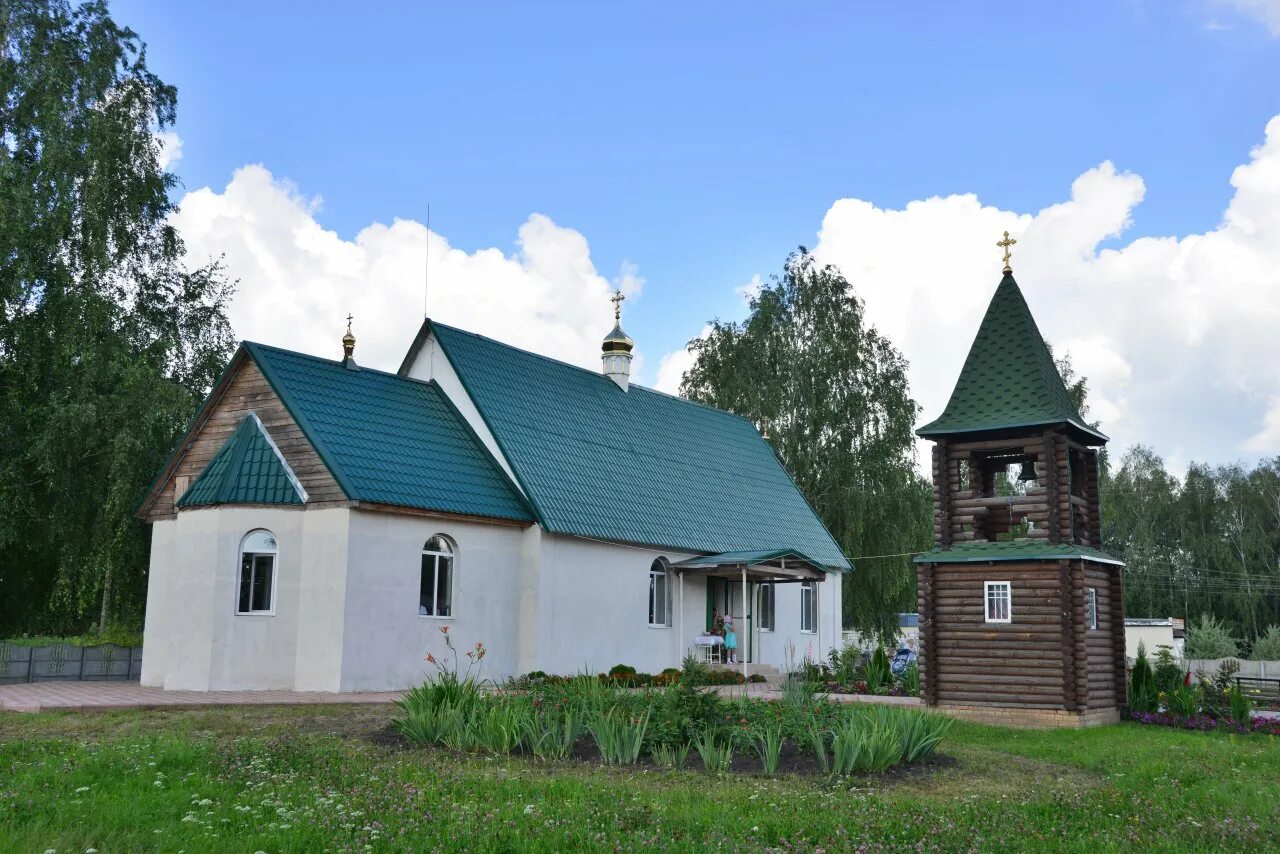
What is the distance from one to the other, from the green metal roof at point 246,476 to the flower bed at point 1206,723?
46.1 feet

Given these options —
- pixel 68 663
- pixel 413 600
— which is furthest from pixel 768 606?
pixel 68 663

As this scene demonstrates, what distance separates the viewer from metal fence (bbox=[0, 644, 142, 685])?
18906mm

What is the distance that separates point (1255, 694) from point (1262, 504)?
34503 mm

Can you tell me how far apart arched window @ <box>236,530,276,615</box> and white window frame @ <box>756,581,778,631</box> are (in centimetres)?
1229

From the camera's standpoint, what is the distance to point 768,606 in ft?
88.1

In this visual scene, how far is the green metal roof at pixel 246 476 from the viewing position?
18250 mm

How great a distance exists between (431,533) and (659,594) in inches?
252

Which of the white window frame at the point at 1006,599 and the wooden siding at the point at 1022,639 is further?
the white window frame at the point at 1006,599

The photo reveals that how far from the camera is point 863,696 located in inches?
786

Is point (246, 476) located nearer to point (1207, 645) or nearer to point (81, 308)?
point (81, 308)

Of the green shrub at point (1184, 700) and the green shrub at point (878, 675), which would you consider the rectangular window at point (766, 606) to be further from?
the green shrub at point (1184, 700)

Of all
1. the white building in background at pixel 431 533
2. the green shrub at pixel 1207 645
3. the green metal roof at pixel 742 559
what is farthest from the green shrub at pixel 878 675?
the green shrub at pixel 1207 645

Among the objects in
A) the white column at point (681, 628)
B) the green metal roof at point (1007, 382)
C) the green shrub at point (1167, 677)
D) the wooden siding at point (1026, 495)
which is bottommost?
the green shrub at point (1167, 677)

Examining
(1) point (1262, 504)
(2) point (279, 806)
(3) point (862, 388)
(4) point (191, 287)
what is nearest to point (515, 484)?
(4) point (191, 287)
